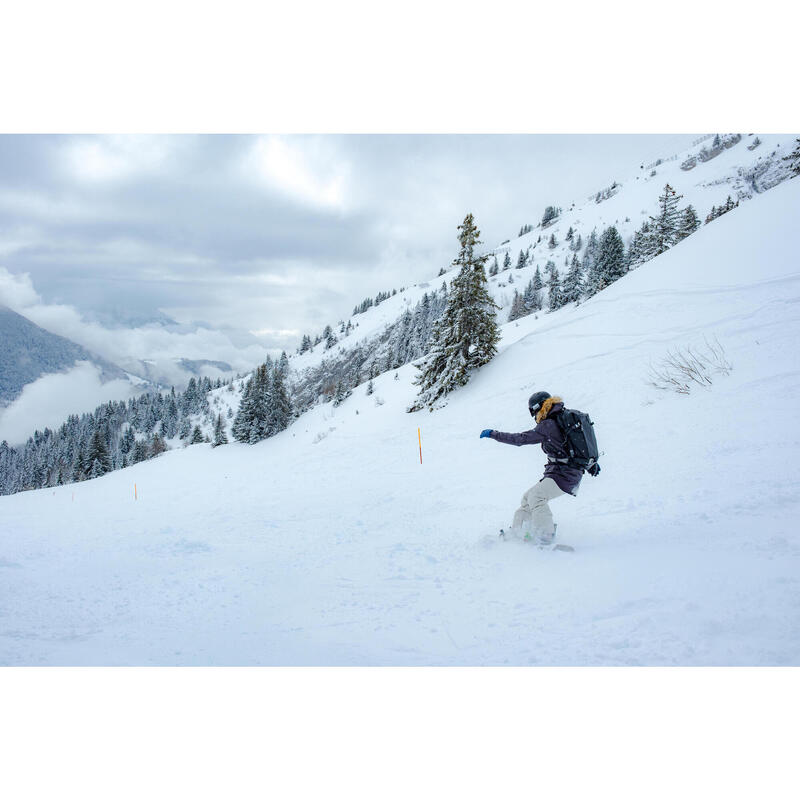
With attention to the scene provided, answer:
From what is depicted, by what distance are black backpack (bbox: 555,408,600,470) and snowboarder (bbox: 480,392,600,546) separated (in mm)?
43

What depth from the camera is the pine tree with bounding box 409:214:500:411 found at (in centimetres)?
1886

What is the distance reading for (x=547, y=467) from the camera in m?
5.18

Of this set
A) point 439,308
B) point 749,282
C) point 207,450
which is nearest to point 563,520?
point 749,282

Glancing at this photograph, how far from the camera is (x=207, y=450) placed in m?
39.3

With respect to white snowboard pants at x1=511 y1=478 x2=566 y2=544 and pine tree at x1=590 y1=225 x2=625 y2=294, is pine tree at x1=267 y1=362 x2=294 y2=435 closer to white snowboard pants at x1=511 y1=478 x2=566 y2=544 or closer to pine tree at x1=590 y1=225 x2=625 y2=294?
pine tree at x1=590 y1=225 x2=625 y2=294

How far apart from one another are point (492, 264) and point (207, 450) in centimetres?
10308

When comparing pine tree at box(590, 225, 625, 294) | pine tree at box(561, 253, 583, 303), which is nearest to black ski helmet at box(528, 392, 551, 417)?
pine tree at box(590, 225, 625, 294)

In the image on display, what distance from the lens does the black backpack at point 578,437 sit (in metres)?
4.78

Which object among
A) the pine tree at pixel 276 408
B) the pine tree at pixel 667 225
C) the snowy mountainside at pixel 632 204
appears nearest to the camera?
the pine tree at pixel 667 225

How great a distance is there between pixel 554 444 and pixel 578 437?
329 mm

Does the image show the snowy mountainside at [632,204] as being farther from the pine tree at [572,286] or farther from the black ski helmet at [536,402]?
the black ski helmet at [536,402]

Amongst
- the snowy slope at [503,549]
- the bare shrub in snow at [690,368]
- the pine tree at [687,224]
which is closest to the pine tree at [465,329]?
the snowy slope at [503,549]

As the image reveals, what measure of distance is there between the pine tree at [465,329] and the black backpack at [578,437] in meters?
13.5

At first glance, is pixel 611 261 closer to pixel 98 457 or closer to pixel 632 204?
pixel 98 457
